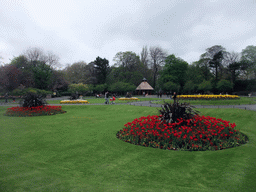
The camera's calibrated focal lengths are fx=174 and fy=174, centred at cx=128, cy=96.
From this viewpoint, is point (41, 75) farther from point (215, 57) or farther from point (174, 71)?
point (215, 57)

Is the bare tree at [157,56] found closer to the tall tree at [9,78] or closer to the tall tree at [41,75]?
the tall tree at [41,75]

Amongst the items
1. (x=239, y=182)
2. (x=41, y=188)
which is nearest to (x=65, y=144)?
(x=41, y=188)

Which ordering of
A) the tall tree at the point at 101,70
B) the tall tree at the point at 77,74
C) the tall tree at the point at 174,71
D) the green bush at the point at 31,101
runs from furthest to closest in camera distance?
the tall tree at the point at 77,74 < the tall tree at the point at 101,70 < the tall tree at the point at 174,71 < the green bush at the point at 31,101

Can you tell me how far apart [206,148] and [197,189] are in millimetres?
3026

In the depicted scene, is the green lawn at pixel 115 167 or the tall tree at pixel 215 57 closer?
the green lawn at pixel 115 167

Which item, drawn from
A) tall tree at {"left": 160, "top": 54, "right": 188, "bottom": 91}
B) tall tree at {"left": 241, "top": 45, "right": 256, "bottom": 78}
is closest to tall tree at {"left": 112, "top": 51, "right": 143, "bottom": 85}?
tall tree at {"left": 160, "top": 54, "right": 188, "bottom": 91}

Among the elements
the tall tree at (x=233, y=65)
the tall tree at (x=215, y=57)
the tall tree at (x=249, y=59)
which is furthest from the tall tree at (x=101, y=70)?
the tall tree at (x=249, y=59)

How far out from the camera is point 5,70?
132ft

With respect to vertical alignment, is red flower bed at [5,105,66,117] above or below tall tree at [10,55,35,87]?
below

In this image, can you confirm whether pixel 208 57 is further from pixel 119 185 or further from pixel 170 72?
pixel 119 185

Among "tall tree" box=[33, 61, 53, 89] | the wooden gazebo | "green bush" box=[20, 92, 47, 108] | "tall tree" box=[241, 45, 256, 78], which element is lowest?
"green bush" box=[20, 92, 47, 108]

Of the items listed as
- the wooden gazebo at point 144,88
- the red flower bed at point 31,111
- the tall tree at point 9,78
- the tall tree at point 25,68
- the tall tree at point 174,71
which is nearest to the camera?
the red flower bed at point 31,111

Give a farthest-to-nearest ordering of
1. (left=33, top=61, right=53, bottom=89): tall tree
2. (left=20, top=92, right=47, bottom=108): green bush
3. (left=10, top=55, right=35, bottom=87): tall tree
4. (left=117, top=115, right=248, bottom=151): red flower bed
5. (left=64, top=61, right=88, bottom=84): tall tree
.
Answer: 1. (left=64, top=61, right=88, bottom=84): tall tree
2. (left=33, top=61, right=53, bottom=89): tall tree
3. (left=10, top=55, right=35, bottom=87): tall tree
4. (left=20, top=92, right=47, bottom=108): green bush
5. (left=117, top=115, right=248, bottom=151): red flower bed

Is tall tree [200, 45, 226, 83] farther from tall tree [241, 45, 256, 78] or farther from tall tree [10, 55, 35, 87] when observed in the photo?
tall tree [10, 55, 35, 87]
